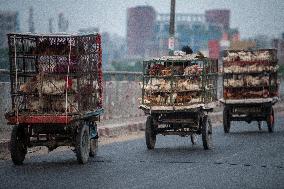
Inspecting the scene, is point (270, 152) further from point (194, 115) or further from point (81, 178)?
point (81, 178)

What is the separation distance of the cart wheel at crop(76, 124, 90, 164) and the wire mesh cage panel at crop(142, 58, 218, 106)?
12.0ft

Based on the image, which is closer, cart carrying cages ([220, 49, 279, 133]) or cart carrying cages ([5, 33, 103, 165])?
cart carrying cages ([5, 33, 103, 165])

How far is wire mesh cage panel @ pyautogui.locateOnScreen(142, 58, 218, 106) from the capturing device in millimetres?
20453

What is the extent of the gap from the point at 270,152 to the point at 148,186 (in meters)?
6.93

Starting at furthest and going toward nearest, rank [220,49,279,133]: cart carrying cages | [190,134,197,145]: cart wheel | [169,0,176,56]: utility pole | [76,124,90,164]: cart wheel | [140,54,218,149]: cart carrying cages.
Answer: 1. [169,0,176,56]: utility pole
2. [220,49,279,133]: cart carrying cages
3. [190,134,197,145]: cart wheel
4. [140,54,218,149]: cart carrying cages
5. [76,124,90,164]: cart wheel

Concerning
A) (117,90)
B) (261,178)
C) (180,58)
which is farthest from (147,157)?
(117,90)

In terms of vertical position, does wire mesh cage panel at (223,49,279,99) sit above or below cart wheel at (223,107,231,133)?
above

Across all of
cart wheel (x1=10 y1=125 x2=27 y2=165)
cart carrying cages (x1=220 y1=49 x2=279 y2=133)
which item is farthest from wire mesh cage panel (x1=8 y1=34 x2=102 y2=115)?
cart carrying cages (x1=220 y1=49 x2=279 y2=133)

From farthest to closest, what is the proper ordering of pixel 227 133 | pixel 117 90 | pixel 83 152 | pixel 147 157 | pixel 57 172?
pixel 117 90 → pixel 227 133 → pixel 147 157 → pixel 83 152 → pixel 57 172

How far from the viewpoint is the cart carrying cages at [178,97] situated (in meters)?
20.2

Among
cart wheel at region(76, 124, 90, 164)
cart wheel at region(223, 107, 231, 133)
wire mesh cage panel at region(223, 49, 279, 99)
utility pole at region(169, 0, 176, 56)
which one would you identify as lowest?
cart wheel at region(223, 107, 231, 133)

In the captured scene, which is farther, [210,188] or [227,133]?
[227,133]

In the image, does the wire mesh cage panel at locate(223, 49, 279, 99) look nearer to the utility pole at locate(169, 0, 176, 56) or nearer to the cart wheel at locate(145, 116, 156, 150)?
the utility pole at locate(169, 0, 176, 56)

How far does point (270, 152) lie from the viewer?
19.0 m
